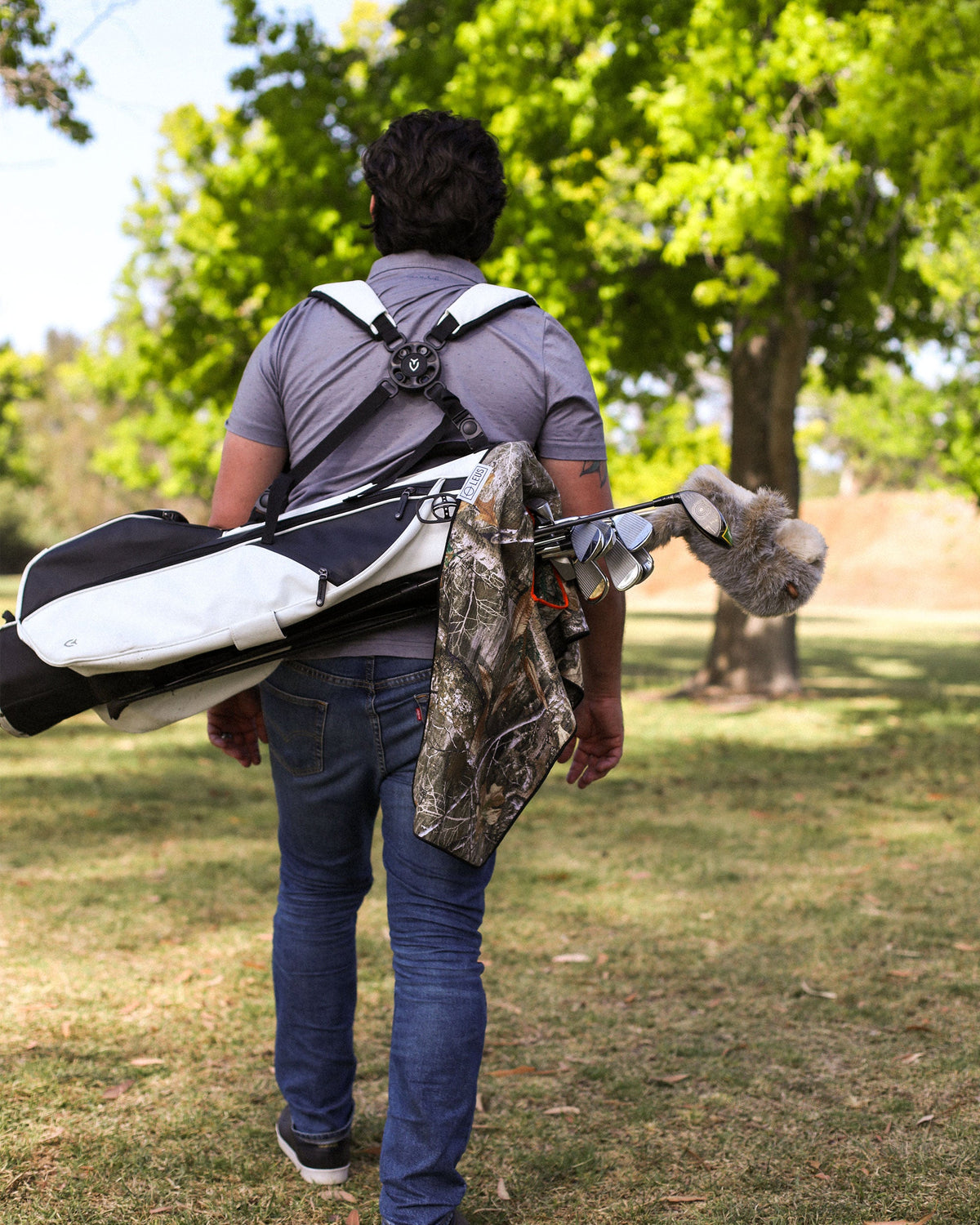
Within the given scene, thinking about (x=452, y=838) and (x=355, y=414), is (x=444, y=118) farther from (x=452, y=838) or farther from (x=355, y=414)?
(x=452, y=838)

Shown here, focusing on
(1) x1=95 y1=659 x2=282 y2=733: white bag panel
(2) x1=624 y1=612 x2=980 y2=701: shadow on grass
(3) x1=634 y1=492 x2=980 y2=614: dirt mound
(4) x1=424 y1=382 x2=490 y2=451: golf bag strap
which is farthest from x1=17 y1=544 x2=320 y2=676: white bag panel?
(3) x1=634 y1=492 x2=980 y2=614: dirt mound

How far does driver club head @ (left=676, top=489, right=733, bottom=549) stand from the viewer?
2.24m

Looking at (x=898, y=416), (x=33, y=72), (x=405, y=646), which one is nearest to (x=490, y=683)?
(x=405, y=646)

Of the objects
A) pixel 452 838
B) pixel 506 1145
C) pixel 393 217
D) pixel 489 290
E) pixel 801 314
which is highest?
pixel 801 314

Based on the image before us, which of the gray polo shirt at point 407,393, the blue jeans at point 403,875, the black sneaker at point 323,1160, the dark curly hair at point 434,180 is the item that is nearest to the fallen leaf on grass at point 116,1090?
the black sneaker at point 323,1160

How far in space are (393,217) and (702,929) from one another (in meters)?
3.18

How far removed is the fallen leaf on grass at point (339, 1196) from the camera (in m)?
2.61

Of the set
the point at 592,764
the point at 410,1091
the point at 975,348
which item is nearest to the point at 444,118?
the point at 592,764

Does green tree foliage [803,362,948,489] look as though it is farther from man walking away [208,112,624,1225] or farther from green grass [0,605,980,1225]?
man walking away [208,112,624,1225]

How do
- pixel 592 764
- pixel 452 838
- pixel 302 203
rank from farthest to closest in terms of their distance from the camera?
1. pixel 302 203
2. pixel 592 764
3. pixel 452 838

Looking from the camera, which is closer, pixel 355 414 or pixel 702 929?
pixel 355 414

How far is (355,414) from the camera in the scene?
222 centimetres

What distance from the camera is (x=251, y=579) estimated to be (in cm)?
216

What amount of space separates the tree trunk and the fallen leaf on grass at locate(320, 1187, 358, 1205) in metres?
9.28
